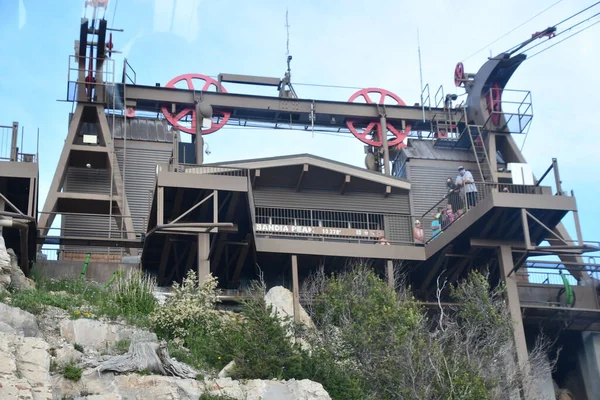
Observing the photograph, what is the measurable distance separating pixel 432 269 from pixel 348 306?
6.62 metres

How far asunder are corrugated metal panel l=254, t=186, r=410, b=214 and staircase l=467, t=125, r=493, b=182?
342 cm

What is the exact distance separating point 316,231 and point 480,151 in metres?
9.12

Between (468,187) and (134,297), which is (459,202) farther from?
(134,297)

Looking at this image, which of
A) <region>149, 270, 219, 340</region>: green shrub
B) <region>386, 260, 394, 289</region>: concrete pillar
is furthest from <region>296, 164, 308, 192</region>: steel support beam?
<region>149, 270, 219, 340</region>: green shrub

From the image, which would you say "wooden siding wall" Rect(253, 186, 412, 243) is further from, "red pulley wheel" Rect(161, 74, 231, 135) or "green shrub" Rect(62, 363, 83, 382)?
"green shrub" Rect(62, 363, 83, 382)

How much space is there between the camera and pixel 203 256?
1081 inches

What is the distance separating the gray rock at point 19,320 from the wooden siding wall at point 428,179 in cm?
1611

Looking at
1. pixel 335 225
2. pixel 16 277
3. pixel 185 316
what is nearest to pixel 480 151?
pixel 335 225

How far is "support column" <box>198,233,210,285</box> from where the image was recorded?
89.2 feet

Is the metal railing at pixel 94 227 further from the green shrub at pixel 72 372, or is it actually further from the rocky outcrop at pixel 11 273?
the green shrub at pixel 72 372

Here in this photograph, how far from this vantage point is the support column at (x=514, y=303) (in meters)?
27.6

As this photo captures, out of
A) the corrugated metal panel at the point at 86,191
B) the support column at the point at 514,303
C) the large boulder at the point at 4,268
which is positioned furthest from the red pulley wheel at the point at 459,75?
the large boulder at the point at 4,268

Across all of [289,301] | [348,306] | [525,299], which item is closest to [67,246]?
[289,301]

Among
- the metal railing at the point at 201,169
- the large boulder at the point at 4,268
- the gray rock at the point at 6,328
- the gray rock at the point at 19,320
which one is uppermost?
the metal railing at the point at 201,169
